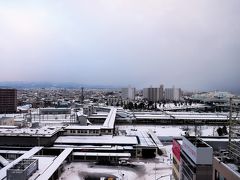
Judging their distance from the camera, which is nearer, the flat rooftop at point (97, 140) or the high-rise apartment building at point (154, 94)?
the flat rooftop at point (97, 140)

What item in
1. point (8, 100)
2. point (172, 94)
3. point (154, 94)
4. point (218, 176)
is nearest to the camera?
point (218, 176)

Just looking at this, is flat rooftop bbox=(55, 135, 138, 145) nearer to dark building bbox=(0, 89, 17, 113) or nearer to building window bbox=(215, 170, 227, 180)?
building window bbox=(215, 170, 227, 180)

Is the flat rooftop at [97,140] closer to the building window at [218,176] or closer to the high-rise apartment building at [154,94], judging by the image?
the building window at [218,176]

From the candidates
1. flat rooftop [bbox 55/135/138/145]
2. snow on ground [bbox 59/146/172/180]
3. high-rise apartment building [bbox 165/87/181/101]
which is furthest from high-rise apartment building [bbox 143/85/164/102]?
snow on ground [bbox 59/146/172/180]

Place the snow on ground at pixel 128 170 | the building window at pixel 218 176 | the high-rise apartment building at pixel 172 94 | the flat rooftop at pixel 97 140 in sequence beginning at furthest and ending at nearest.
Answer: the high-rise apartment building at pixel 172 94 → the flat rooftop at pixel 97 140 → the snow on ground at pixel 128 170 → the building window at pixel 218 176

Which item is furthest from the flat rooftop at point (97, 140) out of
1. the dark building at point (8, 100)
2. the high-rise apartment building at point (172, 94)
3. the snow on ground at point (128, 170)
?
the high-rise apartment building at point (172, 94)

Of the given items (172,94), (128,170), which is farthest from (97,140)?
(172,94)

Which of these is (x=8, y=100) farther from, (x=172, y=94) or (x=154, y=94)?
(x=172, y=94)

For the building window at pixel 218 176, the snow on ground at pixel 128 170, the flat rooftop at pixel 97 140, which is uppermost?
the building window at pixel 218 176
